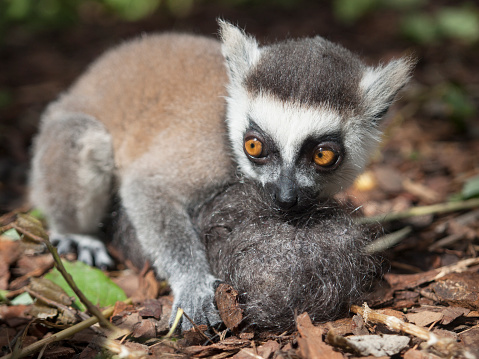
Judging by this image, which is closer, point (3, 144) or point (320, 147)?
point (320, 147)

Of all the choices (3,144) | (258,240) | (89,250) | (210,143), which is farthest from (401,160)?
(3,144)

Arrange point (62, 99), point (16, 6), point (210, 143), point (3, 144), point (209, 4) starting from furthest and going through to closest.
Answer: point (209, 4) < point (16, 6) < point (3, 144) < point (62, 99) < point (210, 143)

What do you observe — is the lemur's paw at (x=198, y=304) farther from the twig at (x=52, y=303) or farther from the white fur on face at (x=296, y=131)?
the white fur on face at (x=296, y=131)

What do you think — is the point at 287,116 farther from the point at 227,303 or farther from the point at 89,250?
the point at 89,250

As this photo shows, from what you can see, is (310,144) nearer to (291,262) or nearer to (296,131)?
(296,131)

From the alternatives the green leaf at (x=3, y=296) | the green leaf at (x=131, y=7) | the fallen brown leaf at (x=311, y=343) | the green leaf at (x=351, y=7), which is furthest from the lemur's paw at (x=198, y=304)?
the green leaf at (x=351, y=7)
